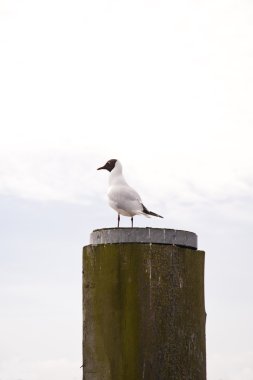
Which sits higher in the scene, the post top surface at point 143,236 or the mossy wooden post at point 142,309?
the post top surface at point 143,236

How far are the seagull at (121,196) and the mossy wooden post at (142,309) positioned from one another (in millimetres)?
2855

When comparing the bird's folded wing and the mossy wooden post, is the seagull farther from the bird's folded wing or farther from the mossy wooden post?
the mossy wooden post

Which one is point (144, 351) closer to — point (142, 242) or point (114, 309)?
point (114, 309)

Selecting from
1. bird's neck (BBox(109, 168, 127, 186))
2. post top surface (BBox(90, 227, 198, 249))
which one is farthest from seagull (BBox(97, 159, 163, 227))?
post top surface (BBox(90, 227, 198, 249))

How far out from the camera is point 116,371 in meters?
5.37

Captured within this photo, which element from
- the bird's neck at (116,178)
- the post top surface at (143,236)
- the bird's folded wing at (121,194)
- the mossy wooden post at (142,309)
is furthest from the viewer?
the bird's neck at (116,178)

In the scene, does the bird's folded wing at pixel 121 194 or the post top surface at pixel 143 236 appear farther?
the bird's folded wing at pixel 121 194

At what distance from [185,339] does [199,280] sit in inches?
19.6

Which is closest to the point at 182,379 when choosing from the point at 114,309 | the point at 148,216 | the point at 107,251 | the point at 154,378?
the point at 154,378

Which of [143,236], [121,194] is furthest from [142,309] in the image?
[121,194]

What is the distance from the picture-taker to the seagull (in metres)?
8.55

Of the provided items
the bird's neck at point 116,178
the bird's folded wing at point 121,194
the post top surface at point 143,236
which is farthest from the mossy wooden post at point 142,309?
the bird's neck at point 116,178

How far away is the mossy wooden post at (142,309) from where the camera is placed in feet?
17.5

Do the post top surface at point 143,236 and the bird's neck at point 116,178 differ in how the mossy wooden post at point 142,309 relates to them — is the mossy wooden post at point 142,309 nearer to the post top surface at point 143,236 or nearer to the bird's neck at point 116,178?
the post top surface at point 143,236
